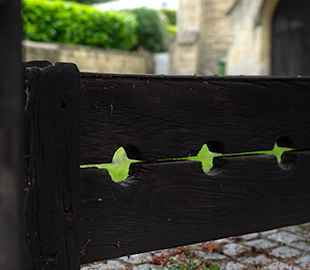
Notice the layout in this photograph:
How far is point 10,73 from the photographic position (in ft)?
2.07

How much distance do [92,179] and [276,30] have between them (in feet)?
23.0

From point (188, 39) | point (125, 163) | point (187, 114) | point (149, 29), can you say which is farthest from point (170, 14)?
point (187, 114)

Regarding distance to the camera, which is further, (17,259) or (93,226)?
(93,226)

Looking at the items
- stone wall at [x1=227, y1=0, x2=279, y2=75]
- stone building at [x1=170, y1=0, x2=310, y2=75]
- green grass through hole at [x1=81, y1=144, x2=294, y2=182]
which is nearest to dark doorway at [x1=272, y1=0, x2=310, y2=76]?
stone building at [x1=170, y1=0, x2=310, y2=75]

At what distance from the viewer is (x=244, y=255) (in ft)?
7.63

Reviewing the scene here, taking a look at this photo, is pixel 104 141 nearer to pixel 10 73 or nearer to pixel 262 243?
pixel 10 73

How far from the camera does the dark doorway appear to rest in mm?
7070

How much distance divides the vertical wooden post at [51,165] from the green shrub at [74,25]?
7927mm

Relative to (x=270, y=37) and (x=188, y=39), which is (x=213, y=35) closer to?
(x=188, y=39)

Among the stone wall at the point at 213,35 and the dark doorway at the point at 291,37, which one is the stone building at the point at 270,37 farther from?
the stone wall at the point at 213,35

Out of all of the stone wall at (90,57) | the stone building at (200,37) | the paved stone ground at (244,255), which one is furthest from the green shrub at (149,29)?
the paved stone ground at (244,255)

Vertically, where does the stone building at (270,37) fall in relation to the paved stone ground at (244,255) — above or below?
above

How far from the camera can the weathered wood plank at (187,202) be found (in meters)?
1.44

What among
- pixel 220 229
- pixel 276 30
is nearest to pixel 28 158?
pixel 220 229
